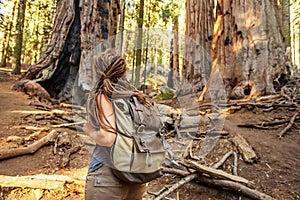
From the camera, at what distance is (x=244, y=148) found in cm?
354

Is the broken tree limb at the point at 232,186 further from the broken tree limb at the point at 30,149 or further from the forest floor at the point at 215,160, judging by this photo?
the broken tree limb at the point at 30,149

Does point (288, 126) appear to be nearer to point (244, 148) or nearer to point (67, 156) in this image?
point (244, 148)

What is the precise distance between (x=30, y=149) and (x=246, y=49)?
17.5 ft

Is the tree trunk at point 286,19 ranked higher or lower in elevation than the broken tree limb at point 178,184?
higher

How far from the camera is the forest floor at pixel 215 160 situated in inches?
112

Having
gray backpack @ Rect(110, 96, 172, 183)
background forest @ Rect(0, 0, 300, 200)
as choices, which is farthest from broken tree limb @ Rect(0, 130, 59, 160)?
gray backpack @ Rect(110, 96, 172, 183)

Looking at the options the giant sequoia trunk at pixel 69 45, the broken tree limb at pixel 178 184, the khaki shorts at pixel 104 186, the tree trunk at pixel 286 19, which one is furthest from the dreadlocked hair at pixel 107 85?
the tree trunk at pixel 286 19

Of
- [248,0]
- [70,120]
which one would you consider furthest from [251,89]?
[70,120]

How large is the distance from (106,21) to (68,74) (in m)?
2.08

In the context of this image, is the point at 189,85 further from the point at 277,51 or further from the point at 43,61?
the point at 43,61

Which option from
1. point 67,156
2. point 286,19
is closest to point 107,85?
point 67,156

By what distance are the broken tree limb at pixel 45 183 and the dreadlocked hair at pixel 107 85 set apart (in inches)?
62.6

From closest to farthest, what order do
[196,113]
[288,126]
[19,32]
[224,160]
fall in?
[224,160], [288,126], [196,113], [19,32]

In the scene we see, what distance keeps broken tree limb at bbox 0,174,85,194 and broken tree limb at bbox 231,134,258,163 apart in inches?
84.4
